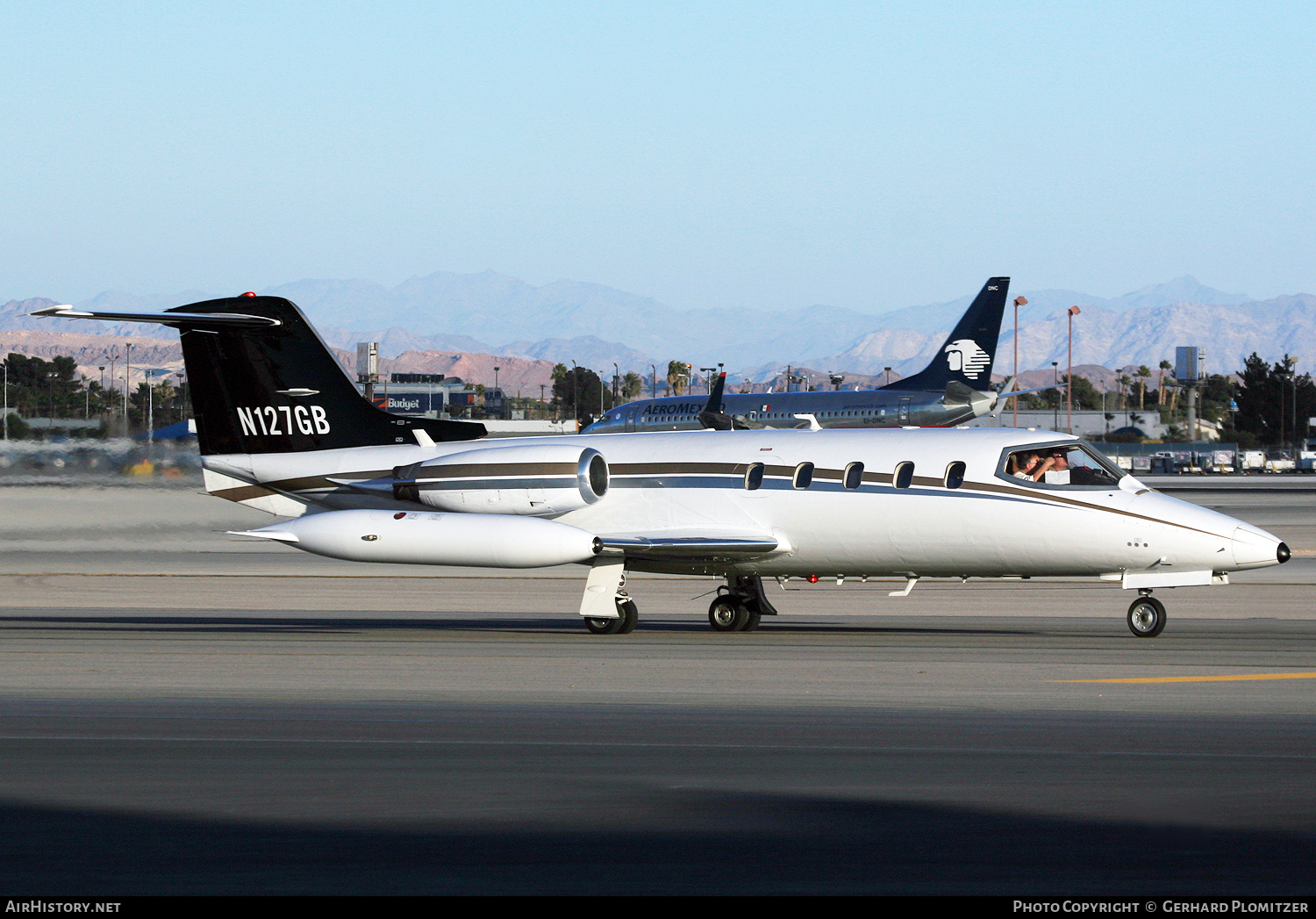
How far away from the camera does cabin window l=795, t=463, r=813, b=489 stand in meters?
22.5

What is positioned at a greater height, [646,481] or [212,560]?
[646,481]

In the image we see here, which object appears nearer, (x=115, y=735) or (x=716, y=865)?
(x=716, y=865)

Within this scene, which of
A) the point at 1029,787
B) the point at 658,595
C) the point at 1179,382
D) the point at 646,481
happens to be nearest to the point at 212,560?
the point at 658,595

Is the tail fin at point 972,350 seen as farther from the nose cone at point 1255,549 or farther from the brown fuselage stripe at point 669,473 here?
the nose cone at point 1255,549

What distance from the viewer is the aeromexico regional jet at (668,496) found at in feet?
68.4

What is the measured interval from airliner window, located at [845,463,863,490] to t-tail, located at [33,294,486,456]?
753cm

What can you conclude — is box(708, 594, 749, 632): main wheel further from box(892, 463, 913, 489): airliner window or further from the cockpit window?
the cockpit window

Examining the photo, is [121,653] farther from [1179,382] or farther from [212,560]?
[1179,382]

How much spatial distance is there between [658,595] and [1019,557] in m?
12.5

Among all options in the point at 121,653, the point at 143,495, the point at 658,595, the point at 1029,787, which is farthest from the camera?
the point at 143,495

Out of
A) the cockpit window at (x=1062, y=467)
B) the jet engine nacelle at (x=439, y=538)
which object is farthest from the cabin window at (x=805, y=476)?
the jet engine nacelle at (x=439, y=538)

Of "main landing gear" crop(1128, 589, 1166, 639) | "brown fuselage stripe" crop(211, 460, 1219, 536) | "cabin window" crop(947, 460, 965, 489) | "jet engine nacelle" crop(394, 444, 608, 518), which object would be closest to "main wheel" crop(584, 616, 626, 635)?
"jet engine nacelle" crop(394, 444, 608, 518)

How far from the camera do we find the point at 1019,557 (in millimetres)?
21125

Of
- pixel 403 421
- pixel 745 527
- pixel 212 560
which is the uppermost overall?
pixel 403 421
